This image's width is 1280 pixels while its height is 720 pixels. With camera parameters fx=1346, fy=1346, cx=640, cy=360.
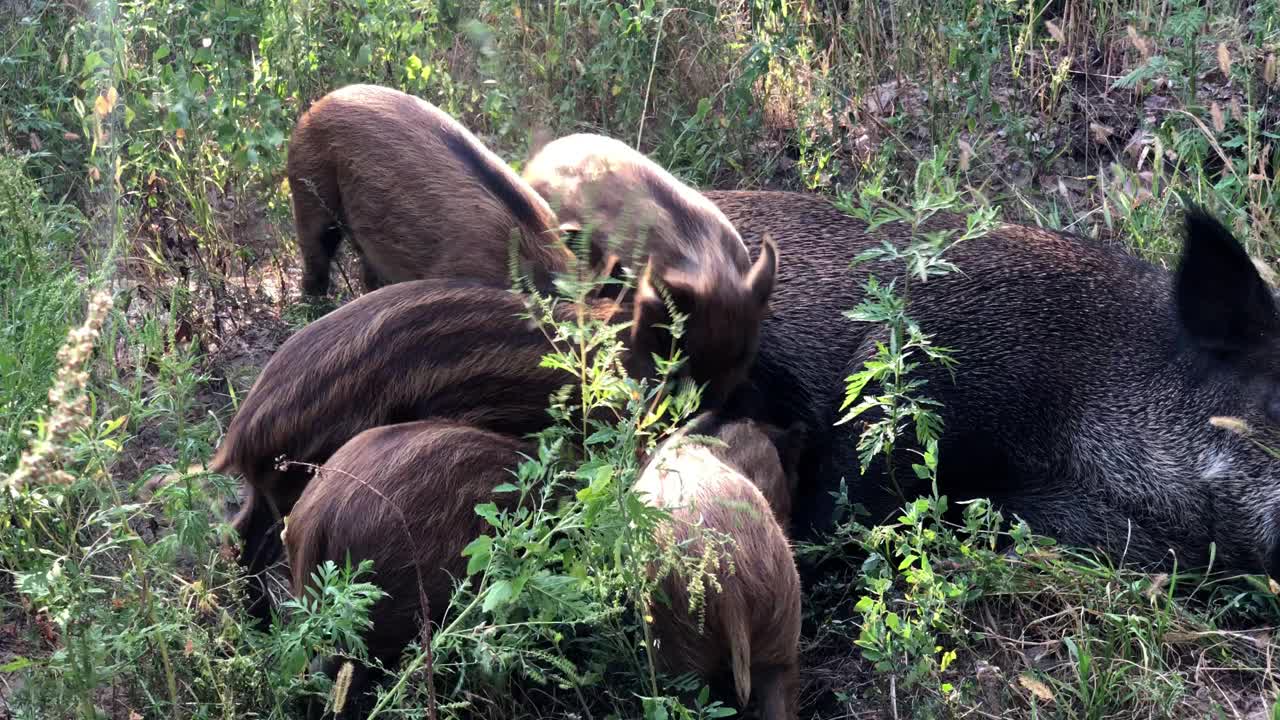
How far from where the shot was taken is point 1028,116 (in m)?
5.82

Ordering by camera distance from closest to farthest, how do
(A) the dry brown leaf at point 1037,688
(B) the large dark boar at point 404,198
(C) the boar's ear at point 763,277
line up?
1. (A) the dry brown leaf at point 1037,688
2. (C) the boar's ear at point 763,277
3. (B) the large dark boar at point 404,198

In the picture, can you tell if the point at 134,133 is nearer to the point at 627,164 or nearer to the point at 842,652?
the point at 627,164

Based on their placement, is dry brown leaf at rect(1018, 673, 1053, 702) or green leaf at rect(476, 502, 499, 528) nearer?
green leaf at rect(476, 502, 499, 528)

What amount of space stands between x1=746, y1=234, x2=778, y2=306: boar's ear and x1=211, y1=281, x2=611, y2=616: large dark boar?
0.66 metres

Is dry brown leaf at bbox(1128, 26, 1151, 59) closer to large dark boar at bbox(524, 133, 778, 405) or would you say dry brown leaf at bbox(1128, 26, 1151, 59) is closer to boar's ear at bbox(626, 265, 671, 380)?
large dark boar at bbox(524, 133, 778, 405)

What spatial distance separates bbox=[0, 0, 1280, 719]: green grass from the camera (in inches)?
117

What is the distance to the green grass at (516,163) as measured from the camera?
296cm

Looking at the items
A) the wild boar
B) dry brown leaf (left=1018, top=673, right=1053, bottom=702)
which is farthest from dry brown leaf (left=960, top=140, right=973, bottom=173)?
dry brown leaf (left=1018, top=673, right=1053, bottom=702)

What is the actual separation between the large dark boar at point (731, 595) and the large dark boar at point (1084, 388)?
0.88 metres

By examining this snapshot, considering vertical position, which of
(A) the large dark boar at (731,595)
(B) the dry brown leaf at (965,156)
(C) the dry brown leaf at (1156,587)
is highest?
(B) the dry brown leaf at (965,156)

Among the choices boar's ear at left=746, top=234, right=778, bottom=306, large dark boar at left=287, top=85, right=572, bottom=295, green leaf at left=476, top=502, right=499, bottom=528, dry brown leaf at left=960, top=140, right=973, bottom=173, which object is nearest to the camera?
green leaf at left=476, top=502, right=499, bottom=528

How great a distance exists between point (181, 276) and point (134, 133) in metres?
0.58

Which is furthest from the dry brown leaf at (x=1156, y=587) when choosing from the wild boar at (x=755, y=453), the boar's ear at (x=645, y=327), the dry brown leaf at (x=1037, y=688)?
the boar's ear at (x=645, y=327)

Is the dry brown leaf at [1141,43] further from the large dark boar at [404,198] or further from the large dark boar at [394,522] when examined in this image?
the large dark boar at [394,522]
